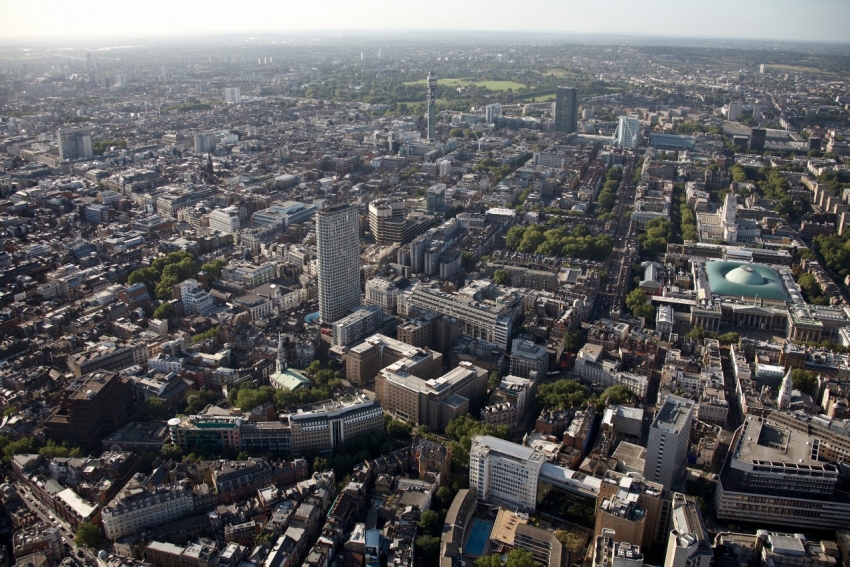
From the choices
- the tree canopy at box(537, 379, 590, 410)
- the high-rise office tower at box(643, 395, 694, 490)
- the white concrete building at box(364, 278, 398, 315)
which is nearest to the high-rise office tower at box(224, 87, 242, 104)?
the white concrete building at box(364, 278, 398, 315)

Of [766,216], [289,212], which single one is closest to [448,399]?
[289,212]

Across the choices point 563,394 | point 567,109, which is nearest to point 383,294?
point 563,394

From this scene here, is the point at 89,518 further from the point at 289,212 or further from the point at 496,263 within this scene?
the point at 289,212

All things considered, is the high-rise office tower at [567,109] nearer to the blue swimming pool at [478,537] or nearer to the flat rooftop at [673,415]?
the flat rooftop at [673,415]

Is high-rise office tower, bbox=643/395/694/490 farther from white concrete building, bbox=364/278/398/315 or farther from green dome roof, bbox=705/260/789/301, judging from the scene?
green dome roof, bbox=705/260/789/301

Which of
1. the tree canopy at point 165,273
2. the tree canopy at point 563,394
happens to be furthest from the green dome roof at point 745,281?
the tree canopy at point 165,273

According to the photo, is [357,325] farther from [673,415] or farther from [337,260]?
[673,415]
